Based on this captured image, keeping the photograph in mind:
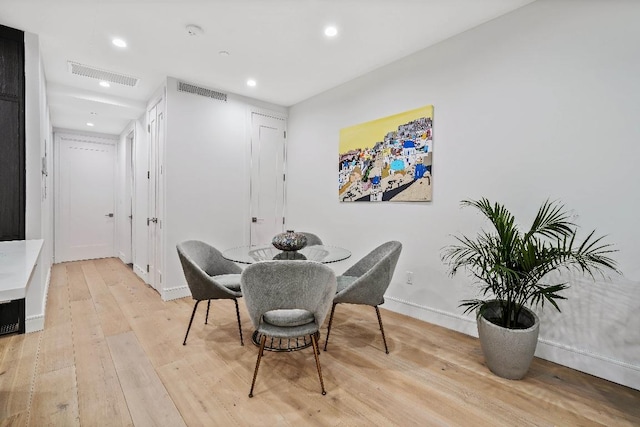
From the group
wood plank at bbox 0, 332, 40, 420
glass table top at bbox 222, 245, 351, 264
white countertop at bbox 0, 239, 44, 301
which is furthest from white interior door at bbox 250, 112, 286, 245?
white countertop at bbox 0, 239, 44, 301

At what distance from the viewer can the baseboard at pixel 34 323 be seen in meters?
2.73

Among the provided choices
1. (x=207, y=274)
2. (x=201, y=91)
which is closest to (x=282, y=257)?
(x=207, y=274)

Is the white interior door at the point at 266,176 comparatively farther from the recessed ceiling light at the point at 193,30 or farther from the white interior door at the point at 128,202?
the white interior door at the point at 128,202

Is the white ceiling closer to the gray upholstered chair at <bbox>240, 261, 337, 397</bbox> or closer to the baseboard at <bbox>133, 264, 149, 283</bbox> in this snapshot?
the gray upholstered chair at <bbox>240, 261, 337, 397</bbox>

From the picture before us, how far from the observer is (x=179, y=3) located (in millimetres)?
2330

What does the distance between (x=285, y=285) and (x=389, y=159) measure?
2.09m

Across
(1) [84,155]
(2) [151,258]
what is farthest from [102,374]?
(1) [84,155]

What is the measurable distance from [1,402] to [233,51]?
10.4 ft

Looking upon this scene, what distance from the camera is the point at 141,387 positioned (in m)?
1.97

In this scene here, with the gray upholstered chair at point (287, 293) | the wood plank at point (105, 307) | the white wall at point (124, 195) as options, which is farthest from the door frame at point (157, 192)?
the gray upholstered chair at point (287, 293)

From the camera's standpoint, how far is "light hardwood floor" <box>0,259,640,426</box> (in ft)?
5.62

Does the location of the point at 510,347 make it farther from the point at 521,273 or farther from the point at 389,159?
the point at 389,159

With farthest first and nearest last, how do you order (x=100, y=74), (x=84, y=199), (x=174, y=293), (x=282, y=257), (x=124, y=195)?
(x=84, y=199)
(x=124, y=195)
(x=174, y=293)
(x=100, y=74)
(x=282, y=257)

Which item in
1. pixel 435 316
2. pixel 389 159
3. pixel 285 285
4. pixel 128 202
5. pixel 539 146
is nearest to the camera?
pixel 285 285
